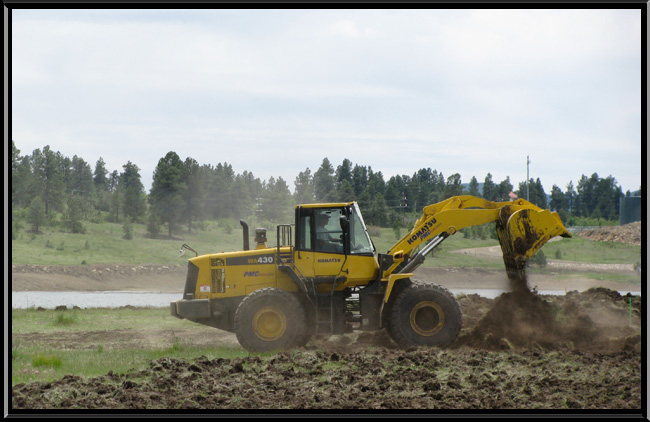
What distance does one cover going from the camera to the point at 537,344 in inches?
626

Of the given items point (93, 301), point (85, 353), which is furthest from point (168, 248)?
point (85, 353)

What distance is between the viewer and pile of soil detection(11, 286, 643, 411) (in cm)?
1147

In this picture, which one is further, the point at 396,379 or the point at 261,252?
the point at 261,252

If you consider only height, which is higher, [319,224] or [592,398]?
[319,224]

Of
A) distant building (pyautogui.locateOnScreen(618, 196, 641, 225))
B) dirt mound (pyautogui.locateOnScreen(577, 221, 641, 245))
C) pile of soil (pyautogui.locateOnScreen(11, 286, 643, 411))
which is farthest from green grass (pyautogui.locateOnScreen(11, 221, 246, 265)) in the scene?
pile of soil (pyautogui.locateOnScreen(11, 286, 643, 411))

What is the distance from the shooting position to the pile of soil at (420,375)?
11469mm

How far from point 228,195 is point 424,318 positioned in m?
42.4

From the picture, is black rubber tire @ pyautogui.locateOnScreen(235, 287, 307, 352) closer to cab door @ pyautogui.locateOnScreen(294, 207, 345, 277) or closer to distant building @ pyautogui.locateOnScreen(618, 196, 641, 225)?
cab door @ pyautogui.locateOnScreen(294, 207, 345, 277)

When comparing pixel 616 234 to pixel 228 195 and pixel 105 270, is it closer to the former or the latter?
pixel 228 195

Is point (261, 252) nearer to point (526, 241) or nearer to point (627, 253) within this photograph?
point (526, 241)

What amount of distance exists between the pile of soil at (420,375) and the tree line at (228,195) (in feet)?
63.4

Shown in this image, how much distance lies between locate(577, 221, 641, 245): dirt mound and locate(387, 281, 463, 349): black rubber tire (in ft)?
157

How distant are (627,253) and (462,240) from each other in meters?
13.7
